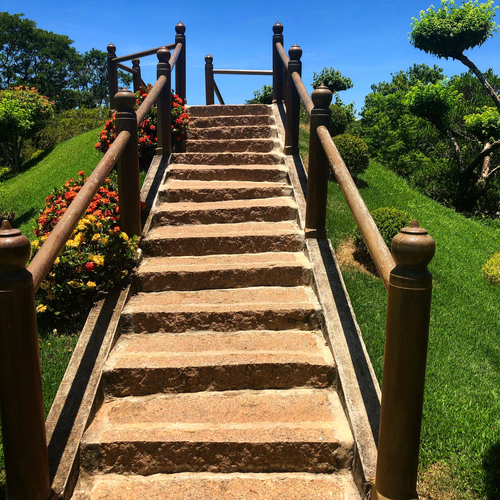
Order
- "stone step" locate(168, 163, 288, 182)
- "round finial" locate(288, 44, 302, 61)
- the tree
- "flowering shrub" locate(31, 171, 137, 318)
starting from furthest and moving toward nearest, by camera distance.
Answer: the tree < "round finial" locate(288, 44, 302, 61) < "stone step" locate(168, 163, 288, 182) < "flowering shrub" locate(31, 171, 137, 318)

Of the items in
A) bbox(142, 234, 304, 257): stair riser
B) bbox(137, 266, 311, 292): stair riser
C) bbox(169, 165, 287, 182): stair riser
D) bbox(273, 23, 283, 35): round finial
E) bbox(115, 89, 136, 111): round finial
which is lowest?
bbox(137, 266, 311, 292): stair riser

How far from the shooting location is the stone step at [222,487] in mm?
2238

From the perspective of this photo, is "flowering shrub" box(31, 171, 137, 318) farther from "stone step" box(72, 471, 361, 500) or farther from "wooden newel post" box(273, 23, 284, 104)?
"wooden newel post" box(273, 23, 284, 104)

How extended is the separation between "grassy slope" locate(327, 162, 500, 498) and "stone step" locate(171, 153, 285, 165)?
119cm

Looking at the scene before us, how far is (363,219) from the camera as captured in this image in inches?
97.0

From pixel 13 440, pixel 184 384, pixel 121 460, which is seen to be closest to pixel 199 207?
pixel 184 384

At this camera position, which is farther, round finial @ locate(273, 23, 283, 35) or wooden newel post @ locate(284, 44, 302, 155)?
round finial @ locate(273, 23, 283, 35)

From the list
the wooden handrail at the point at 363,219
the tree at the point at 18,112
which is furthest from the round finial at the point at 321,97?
the tree at the point at 18,112

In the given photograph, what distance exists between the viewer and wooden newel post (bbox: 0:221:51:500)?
1.78m

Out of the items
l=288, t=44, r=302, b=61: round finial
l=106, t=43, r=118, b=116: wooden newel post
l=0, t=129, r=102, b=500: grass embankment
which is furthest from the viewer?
l=106, t=43, r=118, b=116: wooden newel post

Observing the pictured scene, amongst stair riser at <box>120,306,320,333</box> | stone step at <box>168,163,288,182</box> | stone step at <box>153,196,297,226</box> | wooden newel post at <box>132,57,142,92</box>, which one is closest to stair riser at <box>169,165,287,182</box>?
stone step at <box>168,163,288,182</box>

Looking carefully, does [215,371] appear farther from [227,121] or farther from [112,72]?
[112,72]

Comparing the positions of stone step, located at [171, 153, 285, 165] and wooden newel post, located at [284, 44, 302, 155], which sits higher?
wooden newel post, located at [284, 44, 302, 155]

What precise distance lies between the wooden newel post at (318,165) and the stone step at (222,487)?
200cm
